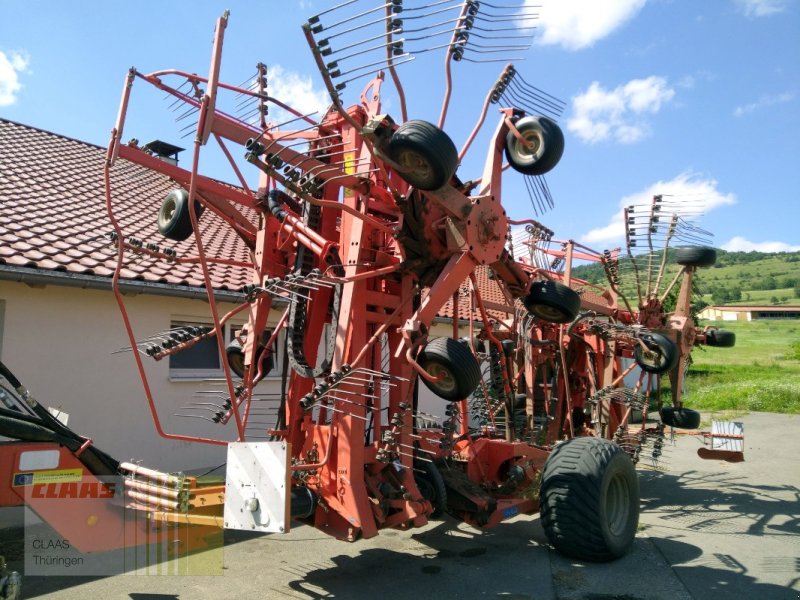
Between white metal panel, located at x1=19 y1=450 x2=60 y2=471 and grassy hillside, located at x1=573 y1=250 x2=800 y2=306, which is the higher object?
grassy hillside, located at x1=573 y1=250 x2=800 y2=306

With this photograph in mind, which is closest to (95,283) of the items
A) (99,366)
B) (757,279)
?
(99,366)

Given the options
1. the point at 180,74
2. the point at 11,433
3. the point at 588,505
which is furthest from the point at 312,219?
the point at 588,505

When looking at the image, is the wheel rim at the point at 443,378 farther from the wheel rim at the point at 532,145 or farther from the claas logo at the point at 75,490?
the claas logo at the point at 75,490

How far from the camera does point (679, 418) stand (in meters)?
8.74

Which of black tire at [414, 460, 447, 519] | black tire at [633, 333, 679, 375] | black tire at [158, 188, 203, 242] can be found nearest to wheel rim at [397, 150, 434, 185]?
black tire at [158, 188, 203, 242]

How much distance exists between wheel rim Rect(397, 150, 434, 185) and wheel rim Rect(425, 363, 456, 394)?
50.3 inches

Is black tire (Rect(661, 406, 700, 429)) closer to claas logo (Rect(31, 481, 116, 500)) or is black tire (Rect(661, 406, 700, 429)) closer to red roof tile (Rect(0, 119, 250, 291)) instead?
red roof tile (Rect(0, 119, 250, 291))

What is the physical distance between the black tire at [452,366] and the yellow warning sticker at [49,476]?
246cm

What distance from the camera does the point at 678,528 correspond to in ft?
22.5

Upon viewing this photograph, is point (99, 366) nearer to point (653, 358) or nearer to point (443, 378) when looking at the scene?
point (443, 378)

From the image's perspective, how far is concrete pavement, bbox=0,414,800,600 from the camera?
4719 millimetres

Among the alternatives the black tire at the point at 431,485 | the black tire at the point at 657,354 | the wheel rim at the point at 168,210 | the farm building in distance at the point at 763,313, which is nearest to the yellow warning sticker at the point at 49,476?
the wheel rim at the point at 168,210

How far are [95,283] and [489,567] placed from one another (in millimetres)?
4974

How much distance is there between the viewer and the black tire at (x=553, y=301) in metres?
5.78
